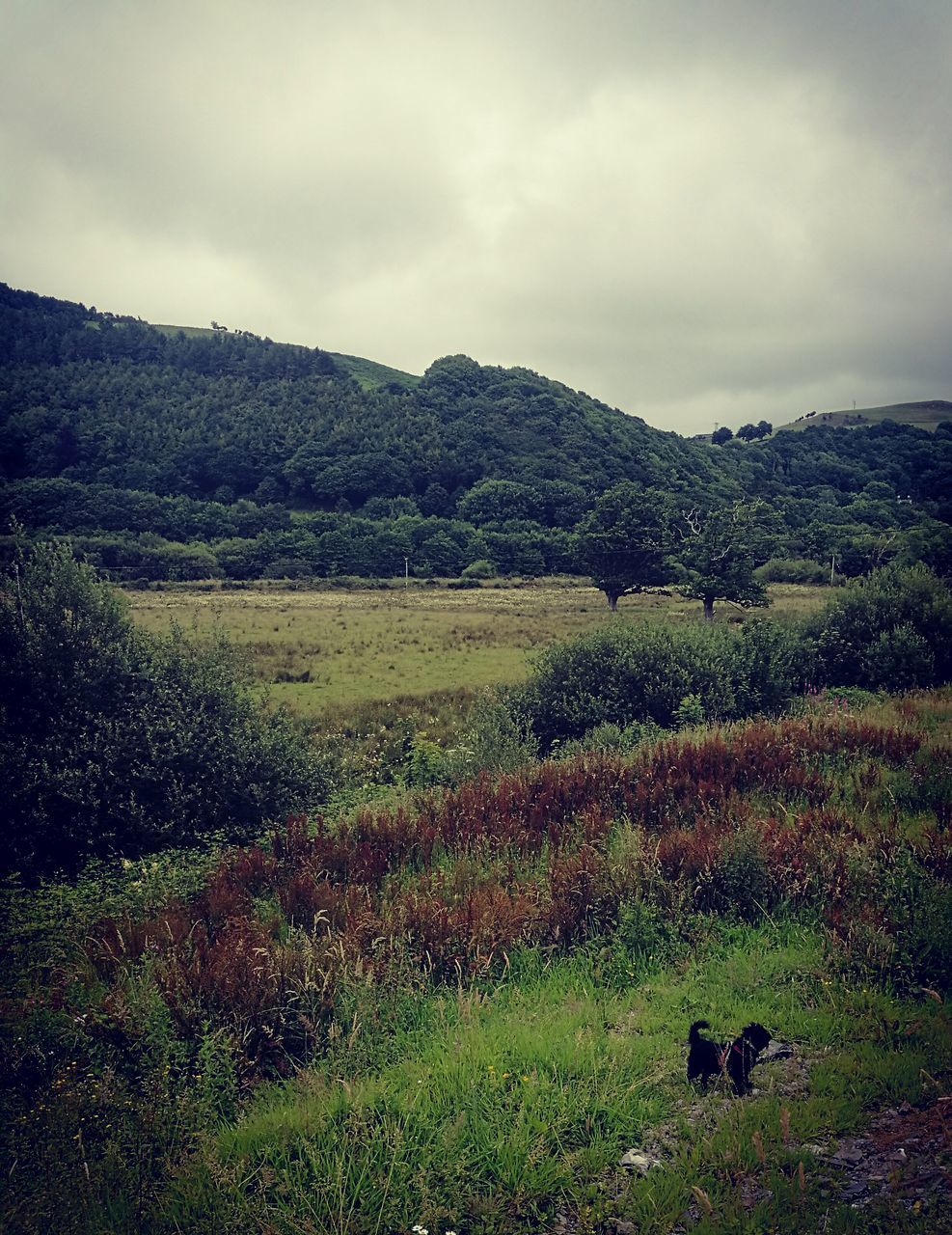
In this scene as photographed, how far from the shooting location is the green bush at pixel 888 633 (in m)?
19.8

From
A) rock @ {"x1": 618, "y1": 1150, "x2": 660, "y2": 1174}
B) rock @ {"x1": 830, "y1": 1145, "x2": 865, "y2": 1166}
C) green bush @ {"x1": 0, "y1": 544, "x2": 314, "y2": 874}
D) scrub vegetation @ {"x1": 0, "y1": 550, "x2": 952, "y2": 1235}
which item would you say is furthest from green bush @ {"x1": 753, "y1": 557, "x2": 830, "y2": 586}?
rock @ {"x1": 618, "y1": 1150, "x2": 660, "y2": 1174}

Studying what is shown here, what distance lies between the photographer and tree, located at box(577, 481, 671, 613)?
5516 cm

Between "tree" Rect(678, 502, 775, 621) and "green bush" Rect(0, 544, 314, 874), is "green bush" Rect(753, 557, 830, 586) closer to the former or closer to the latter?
"tree" Rect(678, 502, 775, 621)

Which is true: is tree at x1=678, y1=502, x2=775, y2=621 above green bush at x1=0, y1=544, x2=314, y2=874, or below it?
above

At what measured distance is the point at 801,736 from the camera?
11508mm

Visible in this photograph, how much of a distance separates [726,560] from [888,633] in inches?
1003

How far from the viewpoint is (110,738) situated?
10539 millimetres

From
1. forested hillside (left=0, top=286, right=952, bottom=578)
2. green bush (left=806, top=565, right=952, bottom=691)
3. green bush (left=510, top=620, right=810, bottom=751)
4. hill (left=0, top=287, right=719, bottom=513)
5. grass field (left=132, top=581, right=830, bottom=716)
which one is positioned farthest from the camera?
hill (left=0, top=287, right=719, bottom=513)

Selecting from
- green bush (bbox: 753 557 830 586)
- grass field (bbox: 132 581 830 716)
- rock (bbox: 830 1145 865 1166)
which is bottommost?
grass field (bbox: 132 581 830 716)

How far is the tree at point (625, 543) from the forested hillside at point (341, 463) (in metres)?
8.42

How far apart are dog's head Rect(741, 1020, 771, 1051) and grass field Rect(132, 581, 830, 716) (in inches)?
450

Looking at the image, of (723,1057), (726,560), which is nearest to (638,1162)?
(723,1057)

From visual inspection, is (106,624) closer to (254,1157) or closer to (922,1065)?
(254,1157)

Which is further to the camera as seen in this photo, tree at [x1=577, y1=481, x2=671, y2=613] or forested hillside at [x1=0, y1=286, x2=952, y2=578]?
forested hillside at [x1=0, y1=286, x2=952, y2=578]
